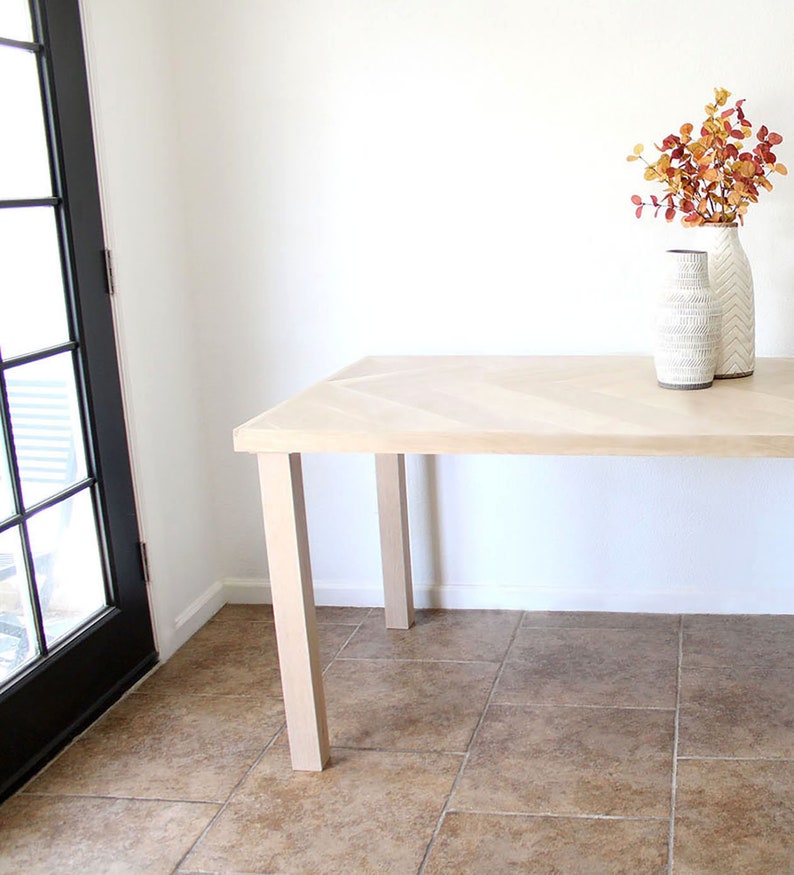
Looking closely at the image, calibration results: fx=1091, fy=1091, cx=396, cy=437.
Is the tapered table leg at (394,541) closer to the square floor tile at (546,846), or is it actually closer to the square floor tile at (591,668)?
the square floor tile at (591,668)

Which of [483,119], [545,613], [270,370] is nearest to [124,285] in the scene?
[270,370]

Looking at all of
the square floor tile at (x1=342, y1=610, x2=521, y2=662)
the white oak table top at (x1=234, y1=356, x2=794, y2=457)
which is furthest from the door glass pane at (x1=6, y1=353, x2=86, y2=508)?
the square floor tile at (x1=342, y1=610, x2=521, y2=662)

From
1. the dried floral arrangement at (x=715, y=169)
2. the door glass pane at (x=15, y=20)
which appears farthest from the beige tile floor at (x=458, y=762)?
the door glass pane at (x=15, y=20)

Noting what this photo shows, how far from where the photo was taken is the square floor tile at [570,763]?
2.19 meters

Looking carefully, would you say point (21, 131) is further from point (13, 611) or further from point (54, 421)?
point (13, 611)

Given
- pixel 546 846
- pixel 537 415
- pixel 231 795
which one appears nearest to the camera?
pixel 546 846

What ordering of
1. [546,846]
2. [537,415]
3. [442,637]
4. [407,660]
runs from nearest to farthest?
[546,846] → [537,415] → [407,660] → [442,637]

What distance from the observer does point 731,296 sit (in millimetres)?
2473

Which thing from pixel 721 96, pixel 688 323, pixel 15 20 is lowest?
pixel 688 323

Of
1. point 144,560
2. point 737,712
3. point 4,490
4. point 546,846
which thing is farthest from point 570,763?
point 4,490

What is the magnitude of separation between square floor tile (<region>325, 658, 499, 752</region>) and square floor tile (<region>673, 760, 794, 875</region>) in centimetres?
52

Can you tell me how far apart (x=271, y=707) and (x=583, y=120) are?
1702mm

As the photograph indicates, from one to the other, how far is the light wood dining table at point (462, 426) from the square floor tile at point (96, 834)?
11.9 inches

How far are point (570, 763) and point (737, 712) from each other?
0.45m
